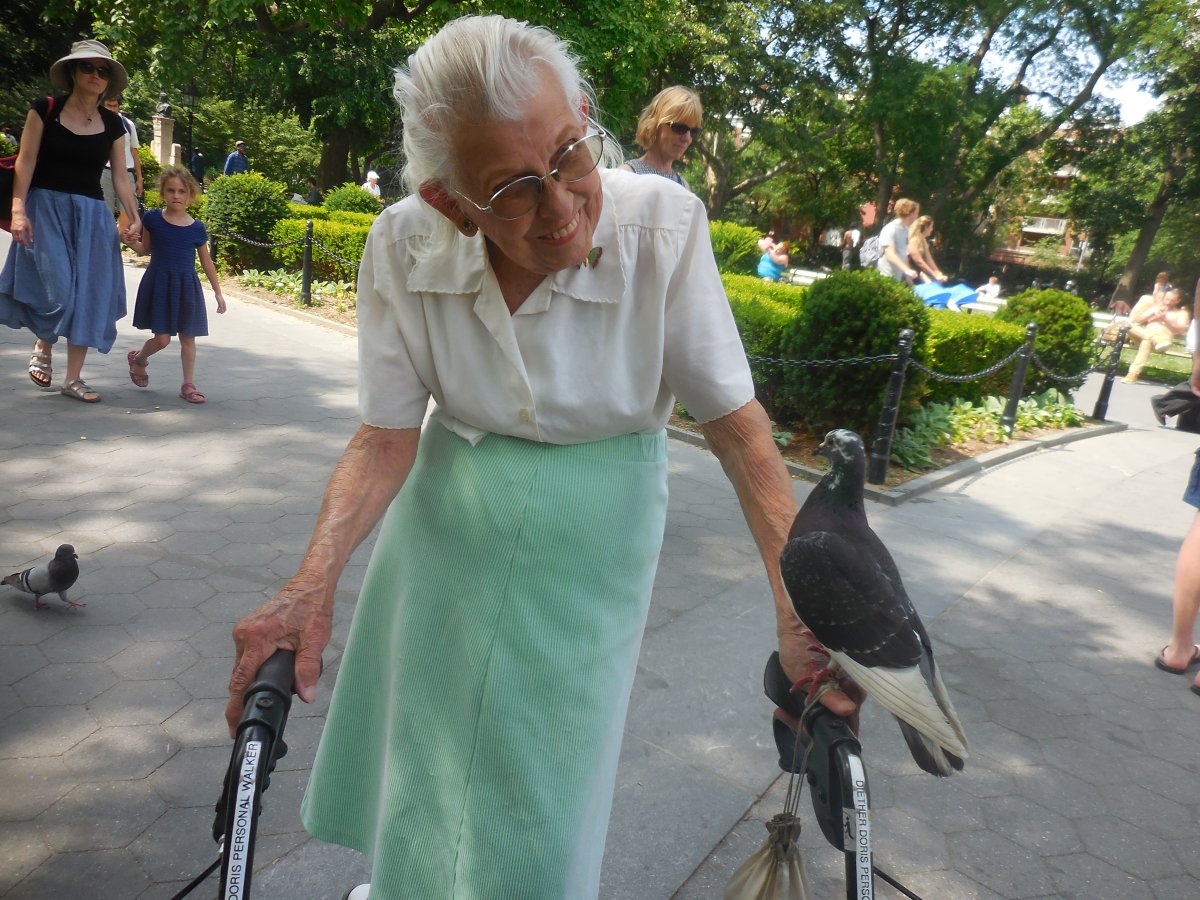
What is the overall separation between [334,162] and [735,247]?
45.1 feet

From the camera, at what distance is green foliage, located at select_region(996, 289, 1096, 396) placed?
10.3 metres

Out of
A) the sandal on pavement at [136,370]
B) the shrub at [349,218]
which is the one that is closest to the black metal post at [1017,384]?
the sandal on pavement at [136,370]

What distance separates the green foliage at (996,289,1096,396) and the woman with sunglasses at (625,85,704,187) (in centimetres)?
695

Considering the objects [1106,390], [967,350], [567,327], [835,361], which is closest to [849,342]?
[835,361]

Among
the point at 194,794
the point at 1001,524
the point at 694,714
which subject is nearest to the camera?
the point at 194,794

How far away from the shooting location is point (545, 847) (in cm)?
153

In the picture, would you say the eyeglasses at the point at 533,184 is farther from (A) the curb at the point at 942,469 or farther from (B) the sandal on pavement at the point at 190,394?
(B) the sandal on pavement at the point at 190,394

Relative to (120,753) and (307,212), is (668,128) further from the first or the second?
(307,212)

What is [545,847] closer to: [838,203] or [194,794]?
[194,794]

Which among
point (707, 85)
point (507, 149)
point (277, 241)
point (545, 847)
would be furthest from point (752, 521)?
point (707, 85)

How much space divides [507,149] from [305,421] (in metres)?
5.72

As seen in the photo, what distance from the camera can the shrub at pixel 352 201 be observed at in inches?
631

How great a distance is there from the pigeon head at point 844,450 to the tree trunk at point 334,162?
24.4 metres

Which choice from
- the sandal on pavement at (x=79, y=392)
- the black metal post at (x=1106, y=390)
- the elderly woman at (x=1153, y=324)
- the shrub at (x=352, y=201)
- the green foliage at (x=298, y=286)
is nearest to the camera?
the sandal on pavement at (x=79, y=392)
